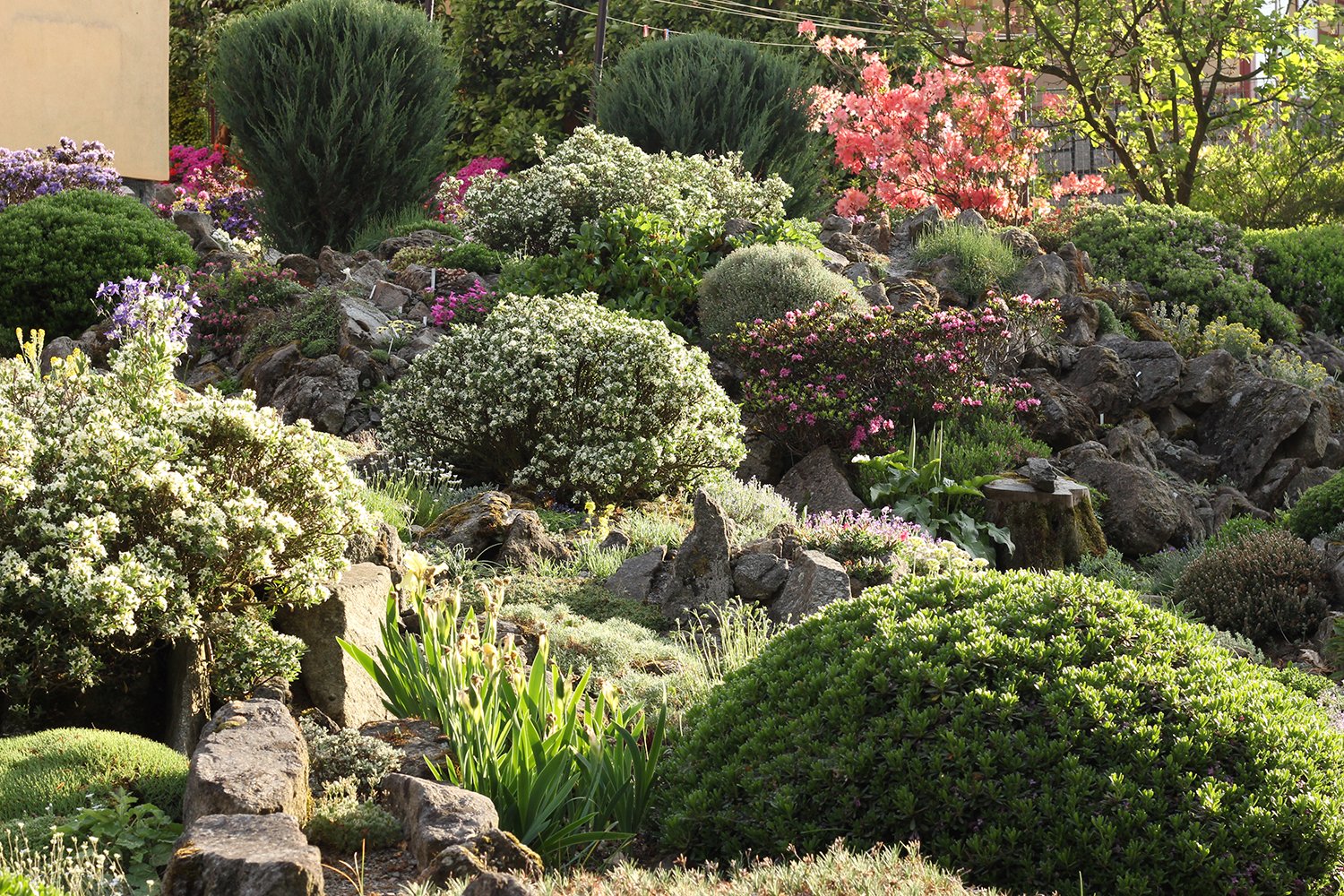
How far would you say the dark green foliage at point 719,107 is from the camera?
641 inches

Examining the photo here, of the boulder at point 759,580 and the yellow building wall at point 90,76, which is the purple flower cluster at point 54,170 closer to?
the yellow building wall at point 90,76

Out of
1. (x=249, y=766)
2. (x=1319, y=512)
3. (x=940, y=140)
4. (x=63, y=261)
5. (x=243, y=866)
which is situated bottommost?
(x=63, y=261)

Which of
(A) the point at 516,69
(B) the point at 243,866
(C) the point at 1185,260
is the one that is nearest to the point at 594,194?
(C) the point at 1185,260

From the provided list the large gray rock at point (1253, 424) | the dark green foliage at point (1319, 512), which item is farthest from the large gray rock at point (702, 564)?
the large gray rock at point (1253, 424)

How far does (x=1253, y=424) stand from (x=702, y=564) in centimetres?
687

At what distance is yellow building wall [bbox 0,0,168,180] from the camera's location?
54.1 feet

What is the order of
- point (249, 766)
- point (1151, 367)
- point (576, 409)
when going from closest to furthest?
point (249, 766), point (576, 409), point (1151, 367)

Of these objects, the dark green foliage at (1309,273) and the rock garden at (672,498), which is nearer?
the rock garden at (672,498)

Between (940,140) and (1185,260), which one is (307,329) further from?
(1185,260)

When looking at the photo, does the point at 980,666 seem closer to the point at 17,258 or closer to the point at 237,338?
the point at 237,338

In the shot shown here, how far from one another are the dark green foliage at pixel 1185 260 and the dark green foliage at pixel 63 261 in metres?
10.3

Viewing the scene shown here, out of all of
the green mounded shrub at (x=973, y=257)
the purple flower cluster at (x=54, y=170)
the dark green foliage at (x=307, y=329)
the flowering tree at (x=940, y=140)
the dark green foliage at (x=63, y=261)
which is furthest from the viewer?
the flowering tree at (x=940, y=140)

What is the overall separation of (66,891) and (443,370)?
594 centimetres

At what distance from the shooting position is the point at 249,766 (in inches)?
141
